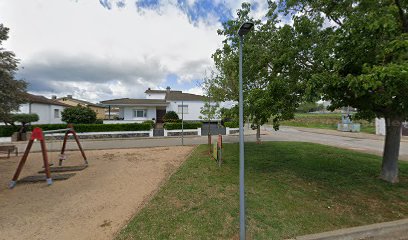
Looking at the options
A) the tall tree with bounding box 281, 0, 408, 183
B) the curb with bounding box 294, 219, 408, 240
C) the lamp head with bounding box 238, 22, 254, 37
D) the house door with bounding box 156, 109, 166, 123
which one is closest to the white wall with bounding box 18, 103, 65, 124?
the house door with bounding box 156, 109, 166, 123

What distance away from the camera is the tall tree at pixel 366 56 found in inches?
143

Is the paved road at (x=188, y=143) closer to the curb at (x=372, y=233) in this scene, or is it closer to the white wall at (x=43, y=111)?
the white wall at (x=43, y=111)

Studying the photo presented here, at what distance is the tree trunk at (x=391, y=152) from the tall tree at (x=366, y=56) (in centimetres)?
19

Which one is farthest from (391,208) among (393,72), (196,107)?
(196,107)

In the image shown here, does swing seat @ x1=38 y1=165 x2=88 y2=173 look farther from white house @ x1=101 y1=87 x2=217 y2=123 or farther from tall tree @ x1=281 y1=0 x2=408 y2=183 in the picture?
white house @ x1=101 y1=87 x2=217 y2=123

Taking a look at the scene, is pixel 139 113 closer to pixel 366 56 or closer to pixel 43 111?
pixel 43 111

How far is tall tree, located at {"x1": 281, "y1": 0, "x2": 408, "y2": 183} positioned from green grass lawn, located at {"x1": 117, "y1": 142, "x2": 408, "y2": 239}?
2.39m

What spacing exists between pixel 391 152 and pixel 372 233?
12.1ft

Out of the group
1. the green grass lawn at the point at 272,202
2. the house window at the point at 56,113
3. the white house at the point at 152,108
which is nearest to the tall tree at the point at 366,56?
the green grass lawn at the point at 272,202

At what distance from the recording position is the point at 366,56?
14.1 feet

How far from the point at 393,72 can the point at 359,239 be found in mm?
3110

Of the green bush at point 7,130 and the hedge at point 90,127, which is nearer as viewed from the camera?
the green bush at point 7,130

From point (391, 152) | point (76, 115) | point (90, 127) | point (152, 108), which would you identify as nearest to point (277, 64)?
point (391, 152)

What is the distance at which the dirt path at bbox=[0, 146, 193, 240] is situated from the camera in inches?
161
